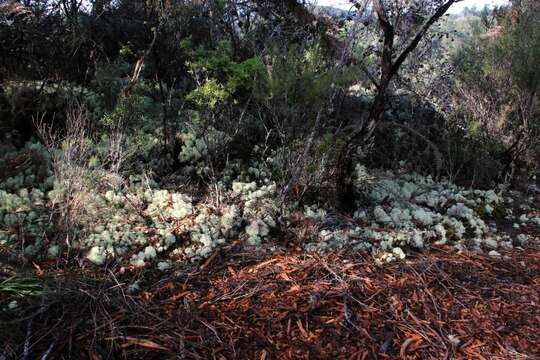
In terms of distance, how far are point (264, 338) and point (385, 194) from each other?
264cm

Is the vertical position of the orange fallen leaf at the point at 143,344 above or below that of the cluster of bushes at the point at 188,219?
below

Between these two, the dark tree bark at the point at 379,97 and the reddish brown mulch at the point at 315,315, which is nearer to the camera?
the reddish brown mulch at the point at 315,315

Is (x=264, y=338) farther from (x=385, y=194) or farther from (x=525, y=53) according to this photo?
(x=525, y=53)

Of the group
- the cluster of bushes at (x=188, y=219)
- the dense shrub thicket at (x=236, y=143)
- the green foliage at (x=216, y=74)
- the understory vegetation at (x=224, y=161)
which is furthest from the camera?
the green foliage at (x=216, y=74)

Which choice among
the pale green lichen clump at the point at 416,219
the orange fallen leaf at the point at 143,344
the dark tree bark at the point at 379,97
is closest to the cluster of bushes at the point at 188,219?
the pale green lichen clump at the point at 416,219

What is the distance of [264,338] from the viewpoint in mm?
2230

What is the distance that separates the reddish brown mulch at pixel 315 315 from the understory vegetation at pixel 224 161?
29mm

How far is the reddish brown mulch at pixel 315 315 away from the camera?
214 cm

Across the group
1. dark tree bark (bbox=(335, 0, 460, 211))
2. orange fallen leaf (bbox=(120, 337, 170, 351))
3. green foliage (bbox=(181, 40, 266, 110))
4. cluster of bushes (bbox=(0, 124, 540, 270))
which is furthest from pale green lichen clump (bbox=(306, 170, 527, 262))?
green foliage (bbox=(181, 40, 266, 110))

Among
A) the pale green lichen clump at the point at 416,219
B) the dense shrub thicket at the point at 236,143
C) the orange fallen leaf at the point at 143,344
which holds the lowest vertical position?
the orange fallen leaf at the point at 143,344

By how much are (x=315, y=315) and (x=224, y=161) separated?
2.51 m

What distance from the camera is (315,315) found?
2.44 metres

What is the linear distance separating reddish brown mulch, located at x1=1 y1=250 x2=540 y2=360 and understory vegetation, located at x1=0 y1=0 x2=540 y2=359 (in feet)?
0.10

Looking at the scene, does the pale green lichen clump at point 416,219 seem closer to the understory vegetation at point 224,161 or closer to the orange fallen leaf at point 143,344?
the understory vegetation at point 224,161
